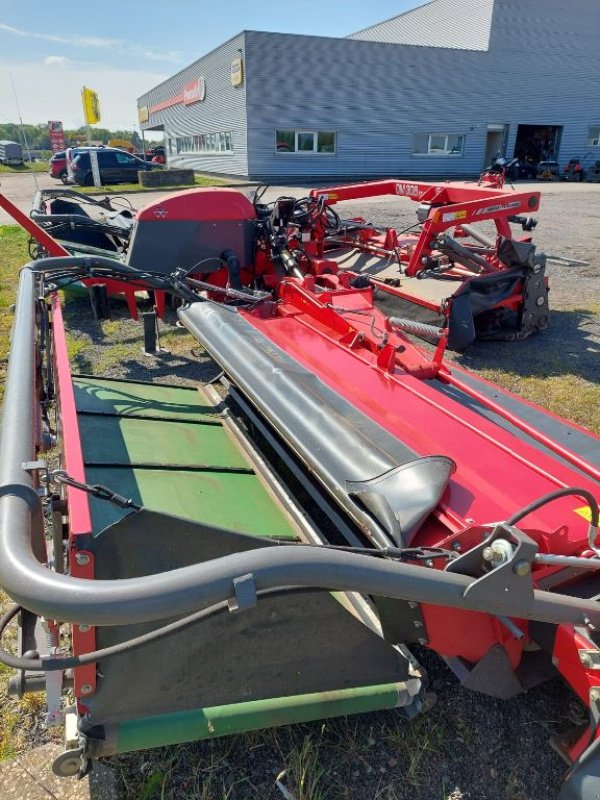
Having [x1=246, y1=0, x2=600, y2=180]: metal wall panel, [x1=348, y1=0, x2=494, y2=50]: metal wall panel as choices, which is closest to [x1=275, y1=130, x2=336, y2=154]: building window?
[x1=246, y1=0, x2=600, y2=180]: metal wall panel

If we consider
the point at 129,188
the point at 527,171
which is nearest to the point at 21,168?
the point at 129,188

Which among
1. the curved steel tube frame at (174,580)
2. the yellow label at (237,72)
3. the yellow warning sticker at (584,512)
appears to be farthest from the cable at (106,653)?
the yellow label at (237,72)

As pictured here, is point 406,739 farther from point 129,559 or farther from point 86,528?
point 86,528

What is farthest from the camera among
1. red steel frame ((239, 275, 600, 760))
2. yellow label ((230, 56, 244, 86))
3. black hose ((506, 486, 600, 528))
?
yellow label ((230, 56, 244, 86))

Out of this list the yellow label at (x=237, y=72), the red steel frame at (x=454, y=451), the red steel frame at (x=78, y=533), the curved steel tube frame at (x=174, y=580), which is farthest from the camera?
the yellow label at (x=237, y=72)

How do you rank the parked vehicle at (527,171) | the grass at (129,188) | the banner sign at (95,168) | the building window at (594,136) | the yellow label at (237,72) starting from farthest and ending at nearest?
the building window at (594,136), the parked vehicle at (527,171), the yellow label at (237,72), the grass at (129,188), the banner sign at (95,168)

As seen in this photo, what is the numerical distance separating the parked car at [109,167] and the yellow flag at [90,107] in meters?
1.40

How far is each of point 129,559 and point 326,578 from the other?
68cm

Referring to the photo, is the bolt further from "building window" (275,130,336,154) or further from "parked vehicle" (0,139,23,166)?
"parked vehicle" (0,139,23,166)

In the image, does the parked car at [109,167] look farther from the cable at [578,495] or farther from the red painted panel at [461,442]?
the cable at [578,495]

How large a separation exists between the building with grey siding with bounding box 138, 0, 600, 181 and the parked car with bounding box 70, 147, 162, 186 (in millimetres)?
4312

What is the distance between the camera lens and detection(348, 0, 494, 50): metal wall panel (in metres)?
26.1

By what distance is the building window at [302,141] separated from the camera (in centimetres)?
2392

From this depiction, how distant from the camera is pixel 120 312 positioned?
22.5ft
